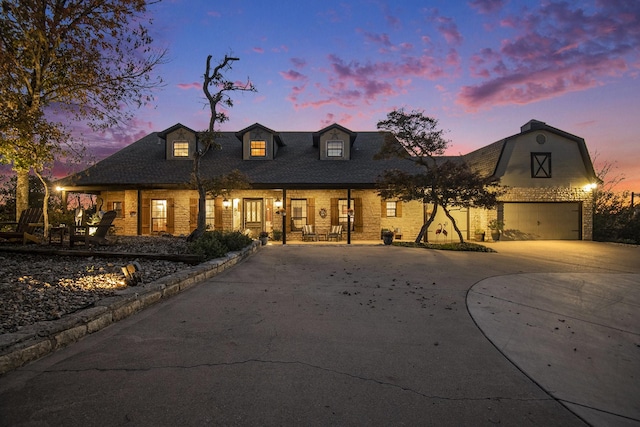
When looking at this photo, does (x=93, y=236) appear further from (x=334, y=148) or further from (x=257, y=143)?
(x=334, y=148)

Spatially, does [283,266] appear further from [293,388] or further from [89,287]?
[293,388]

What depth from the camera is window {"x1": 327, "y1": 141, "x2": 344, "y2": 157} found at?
17273mm

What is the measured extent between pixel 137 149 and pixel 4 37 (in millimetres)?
11778

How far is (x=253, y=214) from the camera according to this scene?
1614cm

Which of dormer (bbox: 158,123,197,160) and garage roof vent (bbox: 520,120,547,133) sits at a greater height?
garage roof vent (bbox: 520,120,547,133)

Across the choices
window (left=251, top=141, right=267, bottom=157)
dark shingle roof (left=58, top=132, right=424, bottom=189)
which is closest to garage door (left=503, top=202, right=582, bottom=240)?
dark shingle roof (left=58, top=132, right=424, bottom=189)

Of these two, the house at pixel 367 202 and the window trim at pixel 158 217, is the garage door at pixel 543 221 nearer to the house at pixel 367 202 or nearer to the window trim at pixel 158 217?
the house at pixel 367 202

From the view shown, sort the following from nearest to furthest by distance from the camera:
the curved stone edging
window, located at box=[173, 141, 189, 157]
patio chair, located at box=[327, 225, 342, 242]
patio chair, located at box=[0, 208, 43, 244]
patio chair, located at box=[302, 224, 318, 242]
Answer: the curved stone edging < patio chair, located at box=[0, 208, 43, 244] < patio chair, located at box=[302, 224, 318, 242] < patio chair, located at box=[327, 225, 342, 242] < window, located at box=[173, 141, 189, 157]

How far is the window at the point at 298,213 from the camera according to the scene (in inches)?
631

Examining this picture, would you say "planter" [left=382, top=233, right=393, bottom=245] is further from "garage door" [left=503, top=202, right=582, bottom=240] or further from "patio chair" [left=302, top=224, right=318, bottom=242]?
"garage door" [left=503, top=202, right=582, bottom=240]

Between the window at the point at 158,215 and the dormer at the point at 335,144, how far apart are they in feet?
→ 27.3

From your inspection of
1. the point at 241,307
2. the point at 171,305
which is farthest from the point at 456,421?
the point at 171,305

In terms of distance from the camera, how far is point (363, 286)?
6.24 meters

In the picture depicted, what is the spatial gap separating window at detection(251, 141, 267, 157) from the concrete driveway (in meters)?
12.2
